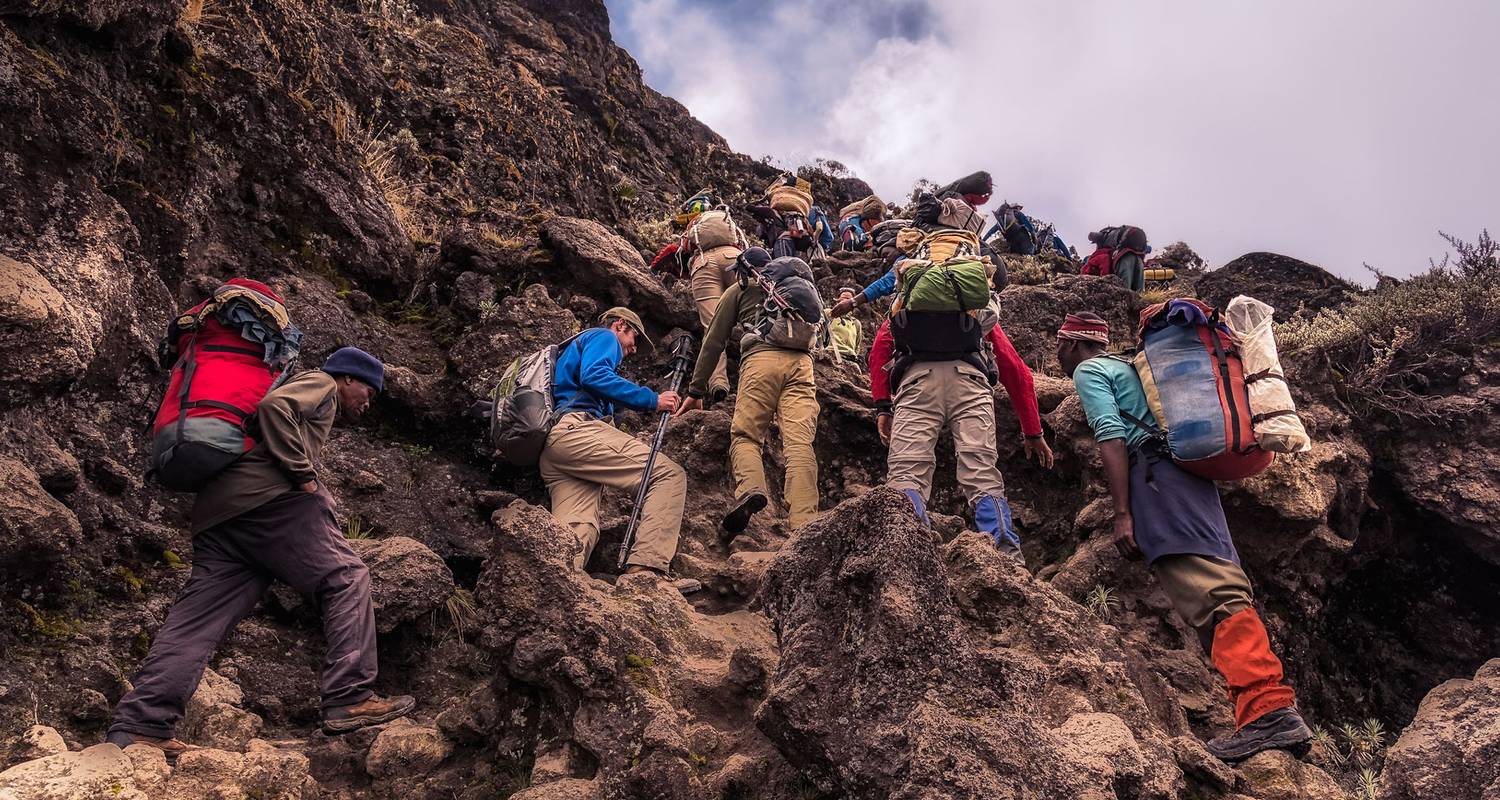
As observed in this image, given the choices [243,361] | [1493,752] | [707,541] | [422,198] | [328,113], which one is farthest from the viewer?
[422,198]

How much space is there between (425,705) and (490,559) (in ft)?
3.89

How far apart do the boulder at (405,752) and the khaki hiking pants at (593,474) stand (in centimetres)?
209

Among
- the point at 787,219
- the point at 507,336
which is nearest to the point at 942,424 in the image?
the point at 507,336

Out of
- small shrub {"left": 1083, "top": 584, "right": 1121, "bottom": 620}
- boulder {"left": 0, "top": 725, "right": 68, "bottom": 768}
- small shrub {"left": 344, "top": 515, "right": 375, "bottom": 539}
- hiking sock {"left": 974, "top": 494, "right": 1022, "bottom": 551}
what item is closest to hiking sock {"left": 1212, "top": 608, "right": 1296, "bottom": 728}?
hiking sock {"left": 974, "top": 494, "right": 1022, "bottom": 551}

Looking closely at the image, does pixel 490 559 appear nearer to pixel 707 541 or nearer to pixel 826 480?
pixel 707 541

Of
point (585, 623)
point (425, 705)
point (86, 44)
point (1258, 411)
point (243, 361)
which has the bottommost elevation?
point (425, 705)

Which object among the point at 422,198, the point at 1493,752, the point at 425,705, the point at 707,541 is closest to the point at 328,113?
the point at 422,198

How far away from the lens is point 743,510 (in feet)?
23.8

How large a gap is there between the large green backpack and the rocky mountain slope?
1.68 m

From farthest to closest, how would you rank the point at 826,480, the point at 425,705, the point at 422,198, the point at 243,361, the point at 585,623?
the point at 422,198, the point at 826,480, the point at 425,705, the point at 243,361, the point at 585,623

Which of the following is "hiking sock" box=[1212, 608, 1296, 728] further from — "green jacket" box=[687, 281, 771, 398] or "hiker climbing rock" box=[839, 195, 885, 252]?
"hiker climbing rock" box=[839, 195, 885, 252]

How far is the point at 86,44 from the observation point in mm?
6973

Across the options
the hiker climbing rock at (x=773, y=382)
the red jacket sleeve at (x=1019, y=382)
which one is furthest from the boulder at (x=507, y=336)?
the red jacket sleeve at (x=1019, y=382)

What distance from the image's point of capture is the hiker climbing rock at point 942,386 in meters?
6.76
